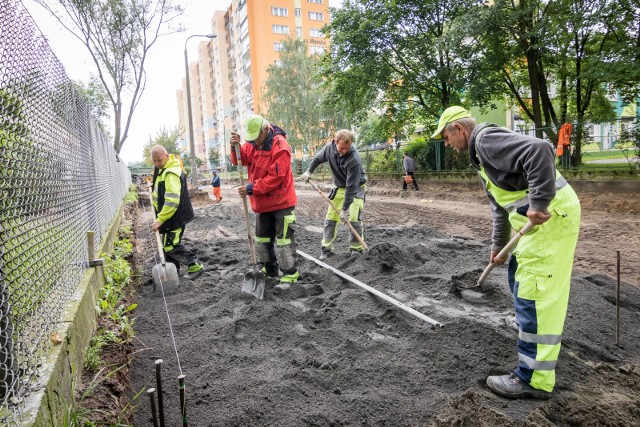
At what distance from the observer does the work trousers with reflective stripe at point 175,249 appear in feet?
18.0

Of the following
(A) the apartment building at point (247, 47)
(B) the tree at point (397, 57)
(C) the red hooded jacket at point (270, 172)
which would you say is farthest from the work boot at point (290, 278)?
(A) the apartment building at point (247, 47)

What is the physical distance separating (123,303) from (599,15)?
12.7m

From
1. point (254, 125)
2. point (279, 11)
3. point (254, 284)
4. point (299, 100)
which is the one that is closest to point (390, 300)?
point (254, 284)

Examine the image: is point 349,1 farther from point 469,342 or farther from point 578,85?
point 469,342

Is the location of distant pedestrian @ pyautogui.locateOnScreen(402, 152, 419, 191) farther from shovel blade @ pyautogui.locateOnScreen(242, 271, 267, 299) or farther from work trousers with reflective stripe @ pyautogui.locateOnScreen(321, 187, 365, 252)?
shovel blade @ pyautogui.locateOnScreen(242, 271, 267, 299)

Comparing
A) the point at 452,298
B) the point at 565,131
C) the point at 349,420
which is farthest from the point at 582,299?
the point at 565,131

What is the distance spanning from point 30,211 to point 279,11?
51.7 metres

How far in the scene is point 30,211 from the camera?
229 centimetres

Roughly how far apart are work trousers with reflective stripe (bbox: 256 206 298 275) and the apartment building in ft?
106

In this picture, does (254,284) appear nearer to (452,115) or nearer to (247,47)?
(452,115)

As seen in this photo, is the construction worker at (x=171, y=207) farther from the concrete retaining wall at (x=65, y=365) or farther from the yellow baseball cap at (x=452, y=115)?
the yellow baseball cap at (x=452, y=115)

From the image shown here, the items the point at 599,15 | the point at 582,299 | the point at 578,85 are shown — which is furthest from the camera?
the point at 578,85

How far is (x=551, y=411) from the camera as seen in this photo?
2.35 meters

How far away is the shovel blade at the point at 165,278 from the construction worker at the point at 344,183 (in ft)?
7.29
